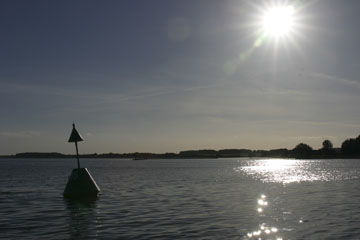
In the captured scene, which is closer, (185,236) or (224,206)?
(185,236)

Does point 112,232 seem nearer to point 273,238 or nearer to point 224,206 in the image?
point 273,238

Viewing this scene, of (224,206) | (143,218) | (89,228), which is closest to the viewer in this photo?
(89,228)

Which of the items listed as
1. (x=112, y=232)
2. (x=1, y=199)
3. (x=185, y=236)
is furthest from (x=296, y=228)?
(x=1, y=199)

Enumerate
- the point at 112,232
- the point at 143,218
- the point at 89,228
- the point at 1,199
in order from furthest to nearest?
the point at 1,199 → the point at 143,218 → the point at 89,228 → the point at 112,232

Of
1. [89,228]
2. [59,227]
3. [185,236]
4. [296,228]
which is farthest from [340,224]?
[59,227]

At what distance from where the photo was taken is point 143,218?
76.5 feet

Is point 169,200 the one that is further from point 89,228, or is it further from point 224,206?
point 89,228

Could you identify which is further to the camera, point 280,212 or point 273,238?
point 280,212

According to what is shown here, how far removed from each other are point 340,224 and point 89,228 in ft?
41.7

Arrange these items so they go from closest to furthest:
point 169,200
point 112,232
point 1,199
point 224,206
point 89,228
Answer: point 112,232, point 89,228, point 224,206, point 169,200, point 1,199

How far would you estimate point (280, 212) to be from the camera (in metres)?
25.7

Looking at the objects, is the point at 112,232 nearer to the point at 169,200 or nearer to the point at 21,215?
the point at 21,215

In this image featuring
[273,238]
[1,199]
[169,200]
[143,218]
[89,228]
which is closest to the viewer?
[273,238]

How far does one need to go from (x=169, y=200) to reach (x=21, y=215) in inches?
464
